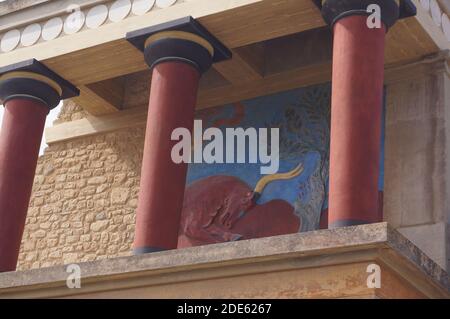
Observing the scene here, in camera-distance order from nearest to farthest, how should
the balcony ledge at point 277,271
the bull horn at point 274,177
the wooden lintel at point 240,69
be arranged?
the balcony ledge at point 277,271 < the bull horn at point 274,177 < the wooden lintel at point 240,69

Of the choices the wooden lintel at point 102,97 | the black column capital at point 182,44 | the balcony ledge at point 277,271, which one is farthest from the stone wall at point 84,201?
the balcony ledge at point 277,271

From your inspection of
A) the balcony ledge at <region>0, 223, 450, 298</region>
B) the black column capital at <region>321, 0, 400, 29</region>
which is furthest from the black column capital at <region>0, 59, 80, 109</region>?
the black column capital at <region>321, 0, 400, 29</region>

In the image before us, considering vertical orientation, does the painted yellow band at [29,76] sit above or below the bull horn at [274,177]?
above

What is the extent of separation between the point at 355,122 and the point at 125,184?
4875 mm

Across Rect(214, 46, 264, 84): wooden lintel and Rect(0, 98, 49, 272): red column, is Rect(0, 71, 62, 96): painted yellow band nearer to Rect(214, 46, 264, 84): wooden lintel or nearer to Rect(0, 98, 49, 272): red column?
Rect(0, 98, 49, 272): red column

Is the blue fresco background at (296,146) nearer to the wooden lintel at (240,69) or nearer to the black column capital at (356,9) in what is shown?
the wooden lintel at (240,69)

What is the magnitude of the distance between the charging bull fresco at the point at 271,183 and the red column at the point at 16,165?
202cm

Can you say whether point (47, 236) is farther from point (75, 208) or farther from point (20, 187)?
point (20, 187)

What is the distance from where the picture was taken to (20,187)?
11680 mm

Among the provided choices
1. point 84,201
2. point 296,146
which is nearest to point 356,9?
point 296,146

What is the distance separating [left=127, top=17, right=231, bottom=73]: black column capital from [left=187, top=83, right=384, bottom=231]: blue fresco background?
1.49 metres

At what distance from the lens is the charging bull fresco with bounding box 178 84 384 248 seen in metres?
11.8

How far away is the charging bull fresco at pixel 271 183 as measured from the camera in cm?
1179

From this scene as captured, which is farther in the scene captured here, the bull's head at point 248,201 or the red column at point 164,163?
the bull's head at point 248,201
